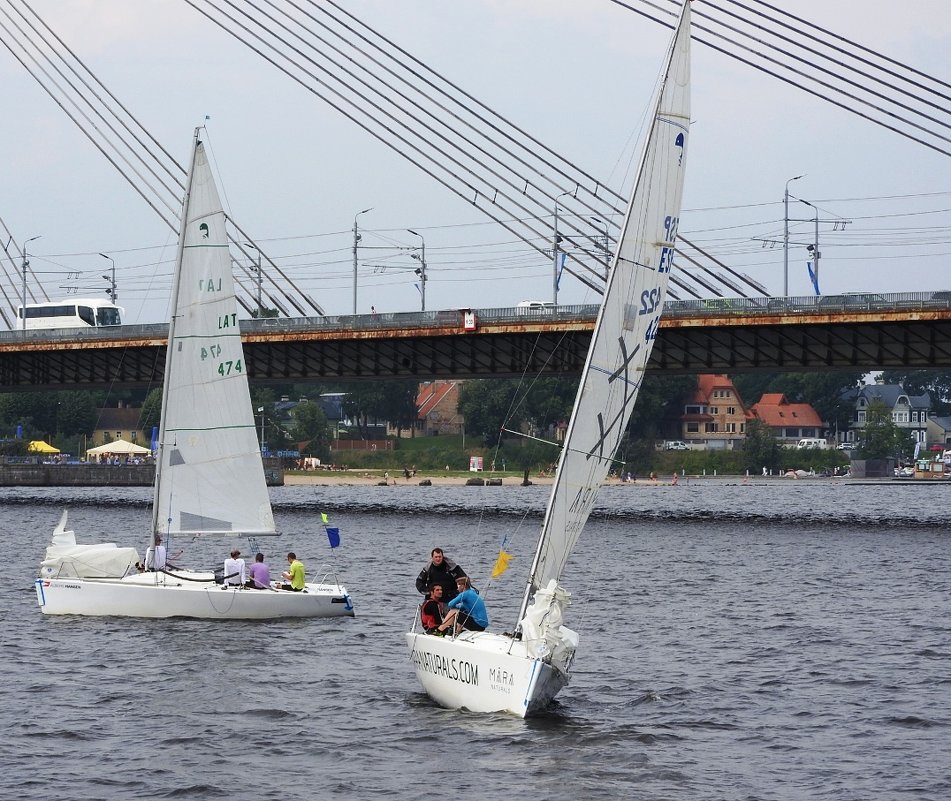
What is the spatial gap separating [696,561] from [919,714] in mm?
31998

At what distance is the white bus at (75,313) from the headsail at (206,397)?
285 ft

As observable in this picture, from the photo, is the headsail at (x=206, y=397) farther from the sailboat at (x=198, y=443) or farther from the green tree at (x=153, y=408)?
the green tree at (x=153, y=408)

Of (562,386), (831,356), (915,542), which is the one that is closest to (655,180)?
(915,542)

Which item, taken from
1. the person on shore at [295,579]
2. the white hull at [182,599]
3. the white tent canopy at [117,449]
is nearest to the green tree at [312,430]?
the white tent canopy at [117,449]

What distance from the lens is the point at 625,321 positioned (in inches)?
998

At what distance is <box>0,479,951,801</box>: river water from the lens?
74.0 ft

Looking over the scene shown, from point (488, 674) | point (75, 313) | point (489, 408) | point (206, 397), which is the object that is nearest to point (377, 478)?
point (489, 408)

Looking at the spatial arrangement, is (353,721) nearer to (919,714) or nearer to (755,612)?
(919,714)

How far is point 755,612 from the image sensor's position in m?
42.3

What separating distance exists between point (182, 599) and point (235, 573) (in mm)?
1475

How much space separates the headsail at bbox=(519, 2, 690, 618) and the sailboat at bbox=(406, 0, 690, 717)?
18mm

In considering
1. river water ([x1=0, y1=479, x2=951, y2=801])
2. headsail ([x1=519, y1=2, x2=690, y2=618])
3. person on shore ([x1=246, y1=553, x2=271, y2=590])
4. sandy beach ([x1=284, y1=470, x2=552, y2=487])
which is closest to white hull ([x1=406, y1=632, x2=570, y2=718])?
river water ([x1=0, y1=479, x2=951, y2=801])

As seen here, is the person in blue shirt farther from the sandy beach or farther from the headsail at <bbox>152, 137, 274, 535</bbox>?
the sandy beach

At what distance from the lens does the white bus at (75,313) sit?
126 m
